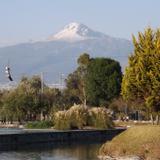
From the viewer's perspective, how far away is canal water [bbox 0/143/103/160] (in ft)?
180

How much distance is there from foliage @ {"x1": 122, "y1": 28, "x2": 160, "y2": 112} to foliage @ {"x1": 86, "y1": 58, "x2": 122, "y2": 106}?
52.0 metres

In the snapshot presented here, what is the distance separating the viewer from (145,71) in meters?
60.8

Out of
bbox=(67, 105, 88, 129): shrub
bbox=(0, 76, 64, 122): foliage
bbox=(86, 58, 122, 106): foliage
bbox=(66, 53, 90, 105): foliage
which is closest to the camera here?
bbox=(67, 105, 88, 129): shrub

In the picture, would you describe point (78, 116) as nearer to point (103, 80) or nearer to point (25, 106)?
point (103, 80)

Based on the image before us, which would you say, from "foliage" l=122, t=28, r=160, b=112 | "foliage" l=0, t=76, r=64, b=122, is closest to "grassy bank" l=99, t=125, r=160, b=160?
"foliage" l=122, t=28, r=160, b=112

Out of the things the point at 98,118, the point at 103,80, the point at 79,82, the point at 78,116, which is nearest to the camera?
the point at 78,116

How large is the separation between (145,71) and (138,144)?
10358 mm

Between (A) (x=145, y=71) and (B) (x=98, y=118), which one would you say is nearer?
(A) (x=145, y=71)

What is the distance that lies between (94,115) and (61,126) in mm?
4794

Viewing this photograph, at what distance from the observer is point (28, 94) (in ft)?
401

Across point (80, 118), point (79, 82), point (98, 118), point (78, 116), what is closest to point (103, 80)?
point (79, 82)

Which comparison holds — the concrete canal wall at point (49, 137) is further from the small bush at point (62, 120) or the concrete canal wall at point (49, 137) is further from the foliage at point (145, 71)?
the foliage at point (145, 71)

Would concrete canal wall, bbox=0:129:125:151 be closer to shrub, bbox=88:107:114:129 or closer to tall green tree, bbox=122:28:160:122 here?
shrub, bbox=88:107:114:129

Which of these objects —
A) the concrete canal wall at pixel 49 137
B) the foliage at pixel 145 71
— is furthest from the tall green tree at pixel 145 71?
the concrete canal wall at pixel 49 137
